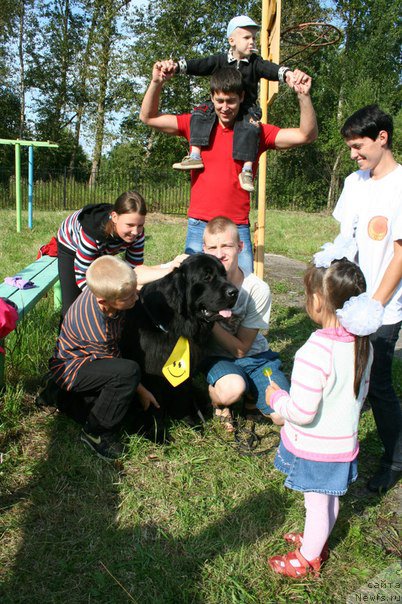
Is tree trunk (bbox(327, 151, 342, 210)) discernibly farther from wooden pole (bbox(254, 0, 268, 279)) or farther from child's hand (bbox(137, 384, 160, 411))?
child's hand (bbox(137, 384, 160, 411))

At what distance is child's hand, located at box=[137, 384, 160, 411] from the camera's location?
3008 millimetres

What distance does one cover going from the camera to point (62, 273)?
12.5ft

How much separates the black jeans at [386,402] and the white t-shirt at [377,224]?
0.53 feet

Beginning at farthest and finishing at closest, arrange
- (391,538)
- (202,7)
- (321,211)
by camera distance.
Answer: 1. (202,7)
2. (321,211)
3. (391,538)

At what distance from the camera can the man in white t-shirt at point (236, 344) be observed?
308 centimetres

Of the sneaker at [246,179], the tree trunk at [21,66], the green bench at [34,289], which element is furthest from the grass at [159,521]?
the tree trunk at [21,66]

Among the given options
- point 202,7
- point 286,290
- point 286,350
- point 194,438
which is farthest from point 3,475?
point 202,7

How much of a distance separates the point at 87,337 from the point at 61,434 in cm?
65

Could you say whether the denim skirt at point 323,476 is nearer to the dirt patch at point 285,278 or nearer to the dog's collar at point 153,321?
the dog's collar at point 153,321

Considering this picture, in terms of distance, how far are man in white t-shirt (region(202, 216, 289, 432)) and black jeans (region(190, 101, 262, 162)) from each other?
2.00ft

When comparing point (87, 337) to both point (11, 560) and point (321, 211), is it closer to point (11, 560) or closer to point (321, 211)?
point (11, 560)

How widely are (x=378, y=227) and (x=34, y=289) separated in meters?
2.57

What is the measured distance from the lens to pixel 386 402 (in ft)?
8.87

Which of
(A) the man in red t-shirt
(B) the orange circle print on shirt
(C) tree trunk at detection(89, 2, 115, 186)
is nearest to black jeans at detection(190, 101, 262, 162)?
(A) the man in red t-shirt
